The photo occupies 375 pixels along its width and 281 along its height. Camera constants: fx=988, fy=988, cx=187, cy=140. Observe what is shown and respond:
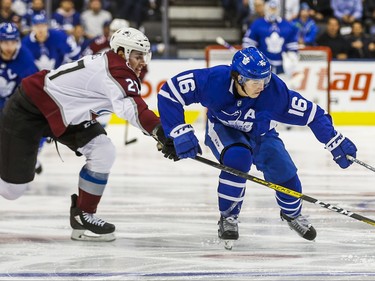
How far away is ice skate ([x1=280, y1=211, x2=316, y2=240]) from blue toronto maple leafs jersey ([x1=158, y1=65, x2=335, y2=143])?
16.8 inches

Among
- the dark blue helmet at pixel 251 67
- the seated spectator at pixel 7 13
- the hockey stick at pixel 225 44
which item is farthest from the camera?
the seated spectator at pixel 7 13

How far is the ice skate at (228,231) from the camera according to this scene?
13.9ft

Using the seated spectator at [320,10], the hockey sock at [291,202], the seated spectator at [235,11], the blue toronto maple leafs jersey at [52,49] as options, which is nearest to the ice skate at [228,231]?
the hockey sock at [291,202]

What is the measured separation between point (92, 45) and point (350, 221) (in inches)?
189

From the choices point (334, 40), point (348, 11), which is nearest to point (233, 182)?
point (334, 40)

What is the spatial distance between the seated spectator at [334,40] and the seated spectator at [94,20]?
2241 mm

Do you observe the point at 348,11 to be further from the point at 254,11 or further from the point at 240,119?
the point at 240,119

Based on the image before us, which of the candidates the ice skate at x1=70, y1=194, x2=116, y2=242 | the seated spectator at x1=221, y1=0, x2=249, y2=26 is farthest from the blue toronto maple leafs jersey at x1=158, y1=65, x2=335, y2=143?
the seated spectator at x1=221, y1=0, x2=249, y2=26

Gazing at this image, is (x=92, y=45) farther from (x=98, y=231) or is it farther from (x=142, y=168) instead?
(x=98, y=231)

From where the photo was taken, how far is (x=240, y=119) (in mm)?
4156

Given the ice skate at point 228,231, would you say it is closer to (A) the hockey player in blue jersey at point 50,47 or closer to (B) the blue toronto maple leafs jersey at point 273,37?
(A) the hockey player in blue jersey at point 50,47

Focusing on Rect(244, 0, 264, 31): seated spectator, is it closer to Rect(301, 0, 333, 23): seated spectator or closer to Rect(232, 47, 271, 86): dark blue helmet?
Rect(301, 0, 333, 23): seated spectator

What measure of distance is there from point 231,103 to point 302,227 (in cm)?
68

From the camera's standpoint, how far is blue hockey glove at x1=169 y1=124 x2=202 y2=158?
3.96 metres
